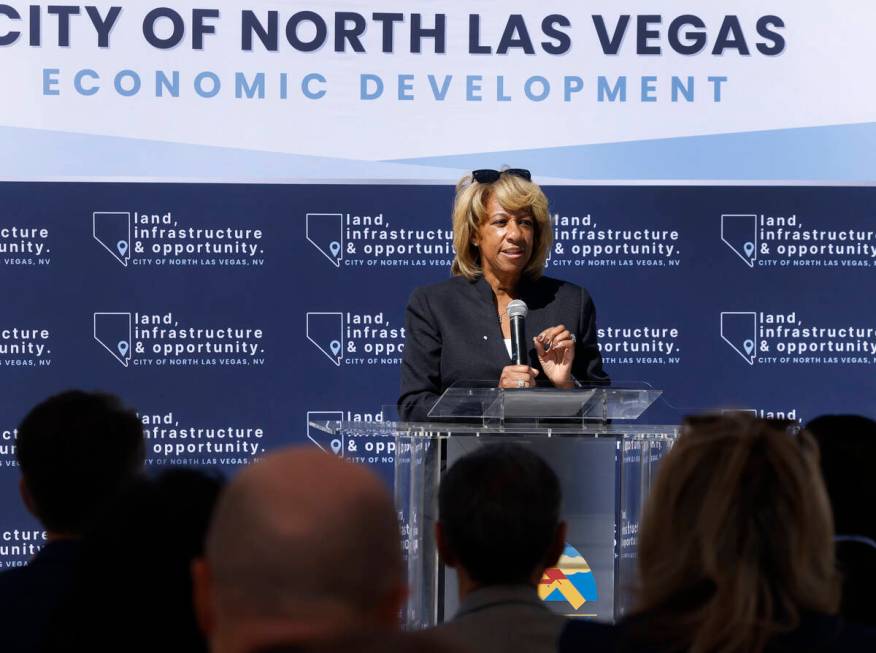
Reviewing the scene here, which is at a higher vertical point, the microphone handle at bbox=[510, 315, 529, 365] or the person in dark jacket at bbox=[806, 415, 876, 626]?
the microphone handle at bbox=[510, 315, 529, 365]

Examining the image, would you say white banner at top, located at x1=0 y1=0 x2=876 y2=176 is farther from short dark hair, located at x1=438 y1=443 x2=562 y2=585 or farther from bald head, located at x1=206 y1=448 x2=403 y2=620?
bald head, located at x1=206 y1=448 x2=403 y2=620

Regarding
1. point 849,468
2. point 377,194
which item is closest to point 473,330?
point 377,194

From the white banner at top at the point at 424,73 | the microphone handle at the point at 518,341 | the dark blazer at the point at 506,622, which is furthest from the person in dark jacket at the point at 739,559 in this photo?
the white banner at top at the point at 424,73

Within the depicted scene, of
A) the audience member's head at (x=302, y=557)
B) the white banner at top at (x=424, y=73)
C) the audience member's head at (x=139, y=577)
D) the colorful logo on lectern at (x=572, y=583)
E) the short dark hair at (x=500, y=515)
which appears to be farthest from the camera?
the white banner at top at (x=424, y=73)

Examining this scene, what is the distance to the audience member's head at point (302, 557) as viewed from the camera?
1.06 metres

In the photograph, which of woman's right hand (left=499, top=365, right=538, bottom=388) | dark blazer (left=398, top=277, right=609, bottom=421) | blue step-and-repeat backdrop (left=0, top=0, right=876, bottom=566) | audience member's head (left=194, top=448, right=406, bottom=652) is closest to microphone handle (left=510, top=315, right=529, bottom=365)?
woman's right hand (left=499, top=365, right=538, bottom=388)

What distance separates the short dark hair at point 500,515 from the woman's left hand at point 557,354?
55.2 inches

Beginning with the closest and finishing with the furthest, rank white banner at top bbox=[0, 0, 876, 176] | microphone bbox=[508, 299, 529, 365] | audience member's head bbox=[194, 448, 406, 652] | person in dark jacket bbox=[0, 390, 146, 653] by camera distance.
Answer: audience member's head bbox=[194, 448, 406, 652] < person in dark jacket bbox=[0, 390, 146, 653] < microphone bbox=[508, 299, 529, 365] < white banner at top bbox=[0, 0, 876, 176]

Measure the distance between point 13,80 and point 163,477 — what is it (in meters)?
4.43

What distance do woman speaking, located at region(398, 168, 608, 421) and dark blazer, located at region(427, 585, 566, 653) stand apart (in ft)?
6.13

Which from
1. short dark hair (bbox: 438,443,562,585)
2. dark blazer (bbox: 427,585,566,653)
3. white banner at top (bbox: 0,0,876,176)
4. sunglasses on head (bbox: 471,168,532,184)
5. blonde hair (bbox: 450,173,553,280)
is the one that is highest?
white banner at top (bbox: 0,0,876,176)

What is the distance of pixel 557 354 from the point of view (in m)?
3.54

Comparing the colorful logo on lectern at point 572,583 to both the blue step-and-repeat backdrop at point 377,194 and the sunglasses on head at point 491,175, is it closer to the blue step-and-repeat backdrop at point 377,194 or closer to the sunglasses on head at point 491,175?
the sunglasses on head at point 491,175

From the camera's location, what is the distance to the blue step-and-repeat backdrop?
542 cm
